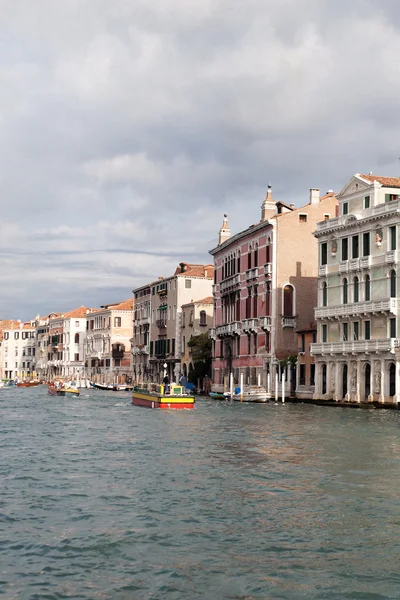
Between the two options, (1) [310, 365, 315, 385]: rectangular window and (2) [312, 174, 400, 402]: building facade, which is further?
(1) [310, 365, 315, 385]: rectangular window

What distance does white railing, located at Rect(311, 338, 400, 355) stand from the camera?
4234cm

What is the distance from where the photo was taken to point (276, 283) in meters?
56.3

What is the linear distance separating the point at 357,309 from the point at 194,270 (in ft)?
130

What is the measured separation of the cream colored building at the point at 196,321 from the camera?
77750mm

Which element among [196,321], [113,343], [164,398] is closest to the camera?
[164,398]

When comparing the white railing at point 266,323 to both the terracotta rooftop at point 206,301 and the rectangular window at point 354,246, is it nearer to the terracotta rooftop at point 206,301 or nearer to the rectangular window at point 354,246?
the rectangular window at point 354,246

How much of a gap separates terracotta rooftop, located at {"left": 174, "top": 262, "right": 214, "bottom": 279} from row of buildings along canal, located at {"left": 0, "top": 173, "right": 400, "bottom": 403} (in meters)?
0.11

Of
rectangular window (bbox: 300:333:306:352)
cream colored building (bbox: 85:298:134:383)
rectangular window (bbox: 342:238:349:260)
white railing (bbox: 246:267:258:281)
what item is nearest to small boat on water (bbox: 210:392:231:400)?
rectangular window (bbox: 300:333:306:352)

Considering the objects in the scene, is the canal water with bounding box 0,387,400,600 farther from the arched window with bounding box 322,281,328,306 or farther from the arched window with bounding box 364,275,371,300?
the arched window with bounding box 322,281,328,306

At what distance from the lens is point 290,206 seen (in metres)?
61.2

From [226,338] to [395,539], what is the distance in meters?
53.6

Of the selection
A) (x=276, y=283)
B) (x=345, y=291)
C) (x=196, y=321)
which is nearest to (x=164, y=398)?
(x=345, y=291)

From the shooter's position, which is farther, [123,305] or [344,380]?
[123,305]

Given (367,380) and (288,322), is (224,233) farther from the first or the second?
(367,380)
